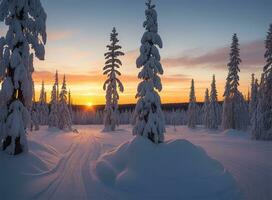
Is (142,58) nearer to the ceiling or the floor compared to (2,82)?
nearer to the ceiling

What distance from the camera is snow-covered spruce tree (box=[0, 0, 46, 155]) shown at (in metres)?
16.0

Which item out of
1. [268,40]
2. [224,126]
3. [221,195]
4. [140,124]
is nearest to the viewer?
[221,195]

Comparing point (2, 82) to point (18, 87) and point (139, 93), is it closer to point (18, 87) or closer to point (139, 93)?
point (18, 87)

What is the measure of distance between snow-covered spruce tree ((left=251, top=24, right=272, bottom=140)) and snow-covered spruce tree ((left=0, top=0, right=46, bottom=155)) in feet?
91.9

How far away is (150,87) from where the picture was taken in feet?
62.6

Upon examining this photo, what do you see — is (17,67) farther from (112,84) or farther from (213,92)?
(213,92)

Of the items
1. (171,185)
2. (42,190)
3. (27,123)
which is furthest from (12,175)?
(171,185)

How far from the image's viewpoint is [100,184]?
42.4 feet

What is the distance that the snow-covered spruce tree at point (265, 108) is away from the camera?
3606 cm

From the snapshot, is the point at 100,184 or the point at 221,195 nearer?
the point at 221,195

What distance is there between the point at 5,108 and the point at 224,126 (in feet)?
132

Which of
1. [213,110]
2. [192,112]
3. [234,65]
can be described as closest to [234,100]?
[234,65]

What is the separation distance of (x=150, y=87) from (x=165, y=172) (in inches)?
256

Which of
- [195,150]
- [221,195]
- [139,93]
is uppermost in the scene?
[139,93]
